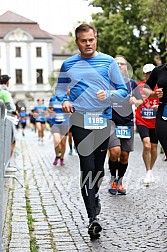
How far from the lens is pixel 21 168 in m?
12.3

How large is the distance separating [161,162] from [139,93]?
541 cm

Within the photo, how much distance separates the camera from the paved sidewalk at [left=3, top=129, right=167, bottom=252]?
507cm

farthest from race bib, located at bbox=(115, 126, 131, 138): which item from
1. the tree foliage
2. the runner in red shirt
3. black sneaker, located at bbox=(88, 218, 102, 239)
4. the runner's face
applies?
the tree foliage

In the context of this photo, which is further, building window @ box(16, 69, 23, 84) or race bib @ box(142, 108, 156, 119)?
building window @ box(16, 69, 23, 84)

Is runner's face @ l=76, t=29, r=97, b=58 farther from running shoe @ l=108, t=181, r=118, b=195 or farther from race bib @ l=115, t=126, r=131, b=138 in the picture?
running shoe @ l=108, t=181, r=118, b=195

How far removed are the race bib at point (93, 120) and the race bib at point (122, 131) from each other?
244 cm

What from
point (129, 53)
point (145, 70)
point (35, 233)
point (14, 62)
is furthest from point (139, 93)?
point (14, 62)

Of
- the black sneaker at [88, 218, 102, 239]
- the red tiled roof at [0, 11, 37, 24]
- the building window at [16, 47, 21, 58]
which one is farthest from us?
the building window at [16, 47, 21, 58]

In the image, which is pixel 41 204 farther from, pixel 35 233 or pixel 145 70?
pixel 145 70

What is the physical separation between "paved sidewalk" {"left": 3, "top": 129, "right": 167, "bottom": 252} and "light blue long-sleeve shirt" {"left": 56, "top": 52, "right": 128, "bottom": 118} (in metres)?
1.17

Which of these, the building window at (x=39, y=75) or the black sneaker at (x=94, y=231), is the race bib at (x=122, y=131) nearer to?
the black sneaker at (x=94, y=231)

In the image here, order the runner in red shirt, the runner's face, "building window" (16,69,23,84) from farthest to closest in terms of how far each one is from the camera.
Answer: "building window" (16,69,23,84)
the runner in red shirt
the runner's face

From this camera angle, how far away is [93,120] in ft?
18.4

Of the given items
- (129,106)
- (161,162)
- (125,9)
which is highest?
(125,9)
